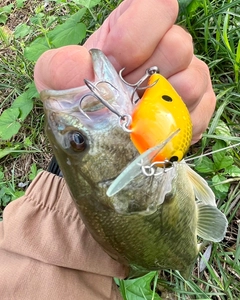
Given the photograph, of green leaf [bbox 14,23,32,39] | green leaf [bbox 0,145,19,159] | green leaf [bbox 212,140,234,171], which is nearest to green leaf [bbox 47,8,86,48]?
green leaf [bbox 14,23,32,39]

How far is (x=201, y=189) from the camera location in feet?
5.47

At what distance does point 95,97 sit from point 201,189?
72cm

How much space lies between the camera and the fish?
3.73 feet

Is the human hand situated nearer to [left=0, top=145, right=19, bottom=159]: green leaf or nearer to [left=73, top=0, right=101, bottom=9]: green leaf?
[left=73, top=0, right=101, bottom=9]: green leaf

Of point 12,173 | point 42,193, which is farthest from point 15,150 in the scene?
point 42,193

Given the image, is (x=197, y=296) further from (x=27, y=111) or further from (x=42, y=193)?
A: (x=27, y=111)

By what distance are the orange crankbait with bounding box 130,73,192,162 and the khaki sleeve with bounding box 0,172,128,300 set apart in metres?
0.73

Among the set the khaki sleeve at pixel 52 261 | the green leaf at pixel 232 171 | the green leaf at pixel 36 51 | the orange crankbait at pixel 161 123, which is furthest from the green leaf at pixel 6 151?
the orange crankbait at pixel 161 123

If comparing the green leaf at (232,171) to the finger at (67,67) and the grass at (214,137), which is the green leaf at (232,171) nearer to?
the grass at (214,137)

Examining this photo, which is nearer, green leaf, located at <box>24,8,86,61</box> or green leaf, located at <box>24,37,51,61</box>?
green leaf, located at <box>24,8,86,61</box>

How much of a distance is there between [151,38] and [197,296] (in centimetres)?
136

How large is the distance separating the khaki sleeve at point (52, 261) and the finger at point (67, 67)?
2.15 feet

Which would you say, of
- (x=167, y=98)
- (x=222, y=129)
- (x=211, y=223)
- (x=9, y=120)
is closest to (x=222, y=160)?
(x=222, y=129)

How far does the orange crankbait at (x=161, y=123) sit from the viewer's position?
3.40ft
